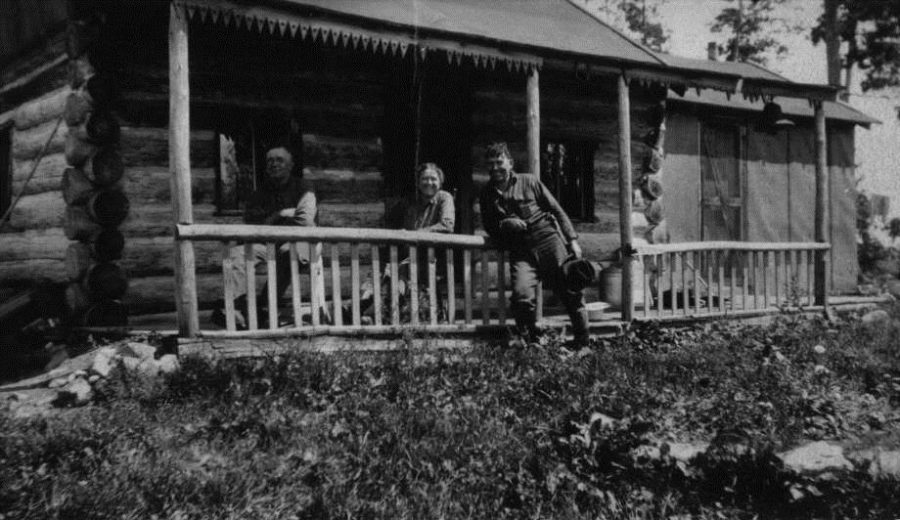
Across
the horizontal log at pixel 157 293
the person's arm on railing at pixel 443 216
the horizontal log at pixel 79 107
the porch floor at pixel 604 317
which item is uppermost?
the horizontal log at pixel 79 107

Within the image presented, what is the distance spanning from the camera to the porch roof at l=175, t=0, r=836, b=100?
7.00m

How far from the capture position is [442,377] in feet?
20.2

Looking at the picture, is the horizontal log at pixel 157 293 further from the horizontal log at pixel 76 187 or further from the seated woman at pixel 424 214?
the seated woman at pixel 424 214

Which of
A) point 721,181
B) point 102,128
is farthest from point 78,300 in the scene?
point 721,181

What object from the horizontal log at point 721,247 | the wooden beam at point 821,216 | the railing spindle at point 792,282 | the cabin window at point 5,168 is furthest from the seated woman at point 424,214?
the wooden beam at point 821,216

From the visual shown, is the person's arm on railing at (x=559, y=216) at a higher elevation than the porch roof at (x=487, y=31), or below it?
below

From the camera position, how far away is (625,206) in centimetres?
921

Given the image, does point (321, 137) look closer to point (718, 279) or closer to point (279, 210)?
point (279, 210)

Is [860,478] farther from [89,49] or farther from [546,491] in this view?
[89,49]

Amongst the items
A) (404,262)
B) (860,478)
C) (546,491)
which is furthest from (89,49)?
(860,478)

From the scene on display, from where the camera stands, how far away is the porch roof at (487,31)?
700cm

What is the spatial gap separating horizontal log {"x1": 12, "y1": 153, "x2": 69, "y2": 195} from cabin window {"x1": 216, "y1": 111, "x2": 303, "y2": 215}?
177 cm

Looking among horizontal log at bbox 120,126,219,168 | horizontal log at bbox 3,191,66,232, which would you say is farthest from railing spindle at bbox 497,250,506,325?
horizontal log at bbox 3,191,66,232

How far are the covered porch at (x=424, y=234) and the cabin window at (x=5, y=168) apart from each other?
3695 millimetres
